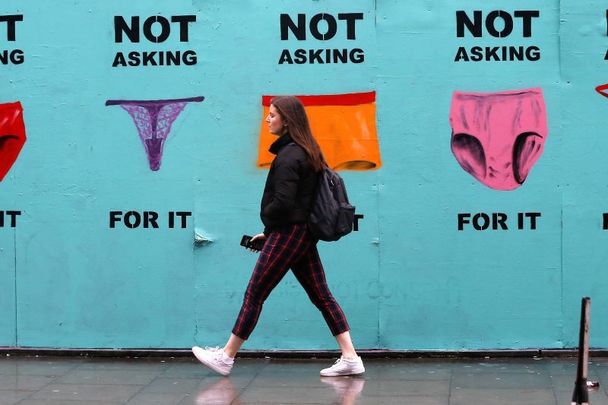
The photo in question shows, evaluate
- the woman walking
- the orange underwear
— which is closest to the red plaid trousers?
the woman walking

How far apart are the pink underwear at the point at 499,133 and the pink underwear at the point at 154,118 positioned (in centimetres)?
200

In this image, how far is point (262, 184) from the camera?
29.7ft

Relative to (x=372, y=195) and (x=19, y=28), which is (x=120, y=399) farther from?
(x=19, y=28)

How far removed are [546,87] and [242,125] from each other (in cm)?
231

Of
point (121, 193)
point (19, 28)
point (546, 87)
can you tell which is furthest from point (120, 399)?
point (546, 87)

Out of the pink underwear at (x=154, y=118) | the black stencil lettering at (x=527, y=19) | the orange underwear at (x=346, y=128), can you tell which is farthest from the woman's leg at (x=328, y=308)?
the black stencil lettering at (x=527, y=19)

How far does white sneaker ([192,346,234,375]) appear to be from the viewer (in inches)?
325

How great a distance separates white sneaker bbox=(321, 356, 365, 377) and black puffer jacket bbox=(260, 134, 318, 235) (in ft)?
3.46

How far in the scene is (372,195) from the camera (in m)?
8.92

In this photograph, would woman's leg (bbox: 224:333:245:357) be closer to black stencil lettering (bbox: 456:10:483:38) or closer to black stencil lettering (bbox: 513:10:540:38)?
black stencil lettering (bbox: 456:10:483:38)

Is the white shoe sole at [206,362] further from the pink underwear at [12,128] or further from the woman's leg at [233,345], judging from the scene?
the pink underwear at [12,128]

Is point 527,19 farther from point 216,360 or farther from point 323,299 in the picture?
point 216,360

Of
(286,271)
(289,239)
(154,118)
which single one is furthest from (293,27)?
(286,271)

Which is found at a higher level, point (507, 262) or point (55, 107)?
point (55, 107)
